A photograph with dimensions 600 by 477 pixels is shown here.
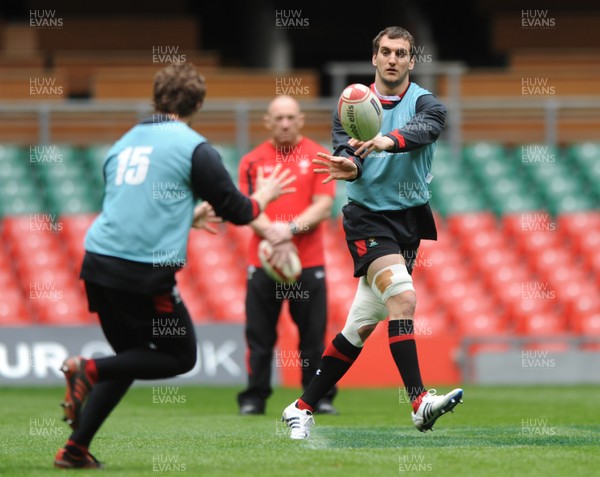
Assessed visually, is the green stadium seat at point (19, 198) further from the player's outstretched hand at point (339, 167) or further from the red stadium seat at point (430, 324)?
the player's outstretched hand at point (339, 167)

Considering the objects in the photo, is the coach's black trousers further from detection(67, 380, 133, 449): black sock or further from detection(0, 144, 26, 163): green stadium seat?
detection(0, 144, 26, 163): green stadium seat

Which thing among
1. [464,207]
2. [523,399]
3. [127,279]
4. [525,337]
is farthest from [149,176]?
[464,207]

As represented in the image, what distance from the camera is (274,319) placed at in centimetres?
984

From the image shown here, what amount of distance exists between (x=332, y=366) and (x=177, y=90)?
2.16 metres

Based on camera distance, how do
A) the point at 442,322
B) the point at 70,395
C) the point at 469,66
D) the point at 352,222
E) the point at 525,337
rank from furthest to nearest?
the point at 469,66, the point at 442,322, the point at 525,337, the point at 352,222, the point at 70,395

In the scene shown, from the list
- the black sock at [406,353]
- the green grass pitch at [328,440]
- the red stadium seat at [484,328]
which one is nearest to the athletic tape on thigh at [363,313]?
the black sock at [406,353]

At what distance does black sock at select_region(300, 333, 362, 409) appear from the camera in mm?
7516

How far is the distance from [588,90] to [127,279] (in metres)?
13.5

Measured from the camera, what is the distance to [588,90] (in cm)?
1838

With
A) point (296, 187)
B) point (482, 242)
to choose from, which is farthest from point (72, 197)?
point (296, 187)

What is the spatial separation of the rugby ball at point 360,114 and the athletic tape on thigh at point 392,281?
2.54 feet

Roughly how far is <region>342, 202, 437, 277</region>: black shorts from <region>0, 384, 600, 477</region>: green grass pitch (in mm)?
1082

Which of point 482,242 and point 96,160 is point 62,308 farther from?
point 482,242

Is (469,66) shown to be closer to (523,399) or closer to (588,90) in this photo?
(588,90)
